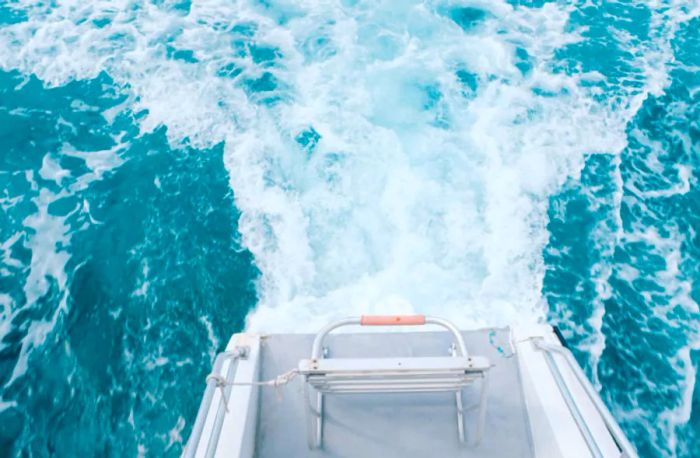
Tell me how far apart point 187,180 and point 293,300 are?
2589 millimetres

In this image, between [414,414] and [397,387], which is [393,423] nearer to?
[414,414]

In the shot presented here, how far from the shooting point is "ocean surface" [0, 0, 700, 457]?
5.13 metres

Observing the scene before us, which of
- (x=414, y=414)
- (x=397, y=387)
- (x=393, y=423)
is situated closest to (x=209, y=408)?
(x=397, y=387)

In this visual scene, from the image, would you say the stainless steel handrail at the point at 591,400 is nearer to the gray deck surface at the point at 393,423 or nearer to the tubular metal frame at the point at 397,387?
the gray deck surface at the point at 393,423

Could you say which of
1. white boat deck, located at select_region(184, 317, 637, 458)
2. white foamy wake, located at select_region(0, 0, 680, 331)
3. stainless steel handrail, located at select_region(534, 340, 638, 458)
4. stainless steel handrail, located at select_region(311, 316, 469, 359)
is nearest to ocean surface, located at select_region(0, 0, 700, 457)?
white foamy wake, located at select_region(0, 0, 680, 331)

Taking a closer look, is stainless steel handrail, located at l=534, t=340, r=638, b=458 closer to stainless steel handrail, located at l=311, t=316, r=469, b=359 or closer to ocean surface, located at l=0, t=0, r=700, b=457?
stainless steel handrail, located at l=311, t=316, r=469, b=359

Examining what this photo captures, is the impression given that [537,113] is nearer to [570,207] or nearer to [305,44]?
[570,207]

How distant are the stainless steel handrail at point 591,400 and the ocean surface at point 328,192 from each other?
209 centimetres

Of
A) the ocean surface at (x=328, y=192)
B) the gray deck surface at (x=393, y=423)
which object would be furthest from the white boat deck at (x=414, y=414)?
the ocean surface at (x=328, y=192)

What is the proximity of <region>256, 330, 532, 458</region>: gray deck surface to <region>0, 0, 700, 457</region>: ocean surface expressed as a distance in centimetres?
184

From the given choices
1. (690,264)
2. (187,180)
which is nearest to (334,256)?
(187,180)

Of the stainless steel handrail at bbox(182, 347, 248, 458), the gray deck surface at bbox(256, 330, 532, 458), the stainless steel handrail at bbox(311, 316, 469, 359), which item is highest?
the stainless steel handrail at bbox(311, 316, 469, 359)

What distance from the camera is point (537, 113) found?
295 inches

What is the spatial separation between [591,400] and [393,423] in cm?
129
